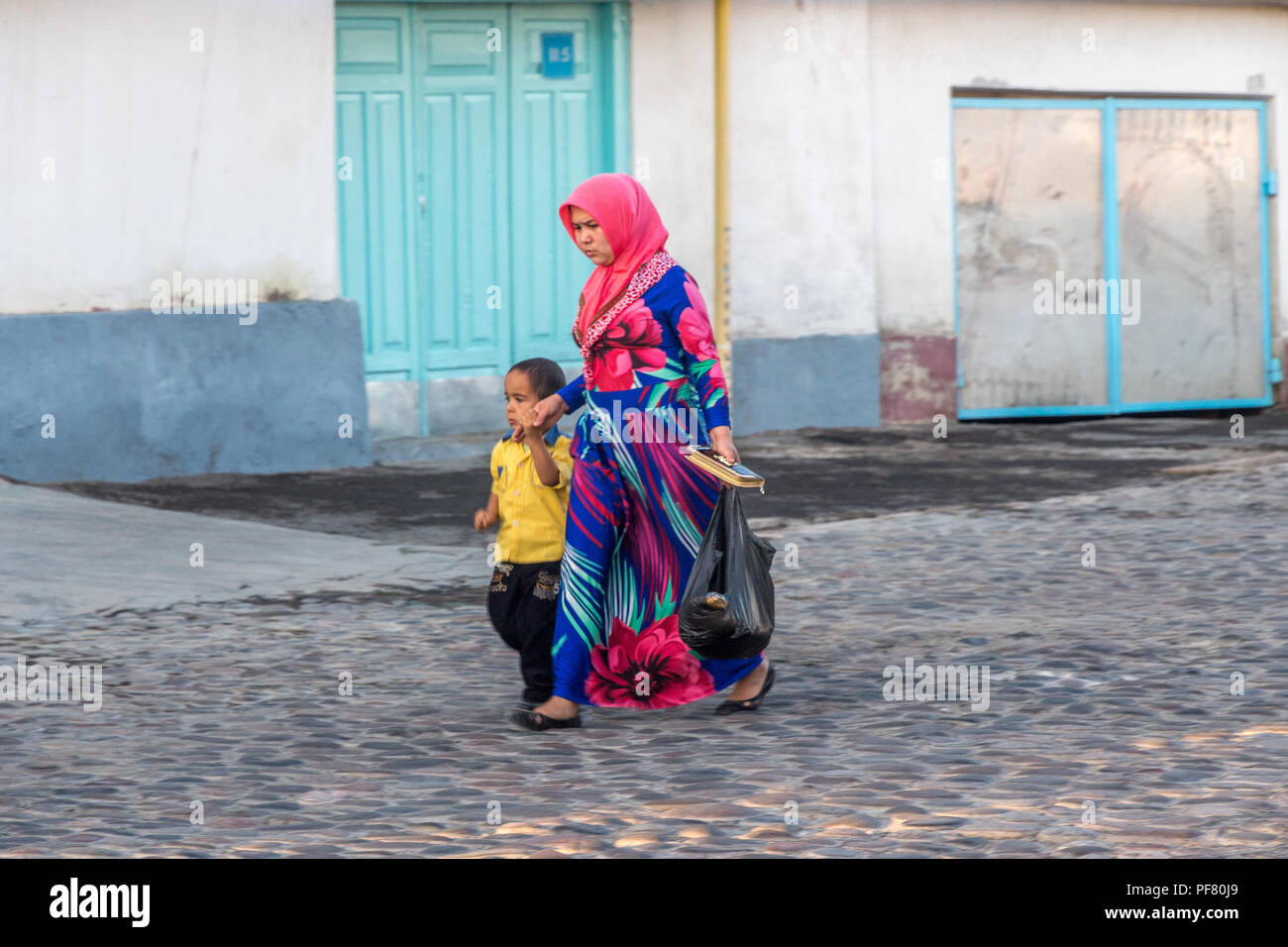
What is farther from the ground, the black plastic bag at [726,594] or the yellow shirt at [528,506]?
the yellow shirt at [528,506]

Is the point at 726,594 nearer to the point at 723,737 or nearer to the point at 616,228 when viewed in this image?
the point at 723,737

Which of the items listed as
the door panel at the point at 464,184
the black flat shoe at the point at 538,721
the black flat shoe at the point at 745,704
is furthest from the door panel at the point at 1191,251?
the black flat shoe at the point at 538,721

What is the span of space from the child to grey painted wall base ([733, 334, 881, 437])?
8004 mm

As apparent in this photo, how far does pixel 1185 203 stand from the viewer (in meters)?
15.8

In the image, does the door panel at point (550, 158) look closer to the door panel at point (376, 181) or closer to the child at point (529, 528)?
the door panel at point (376, 181)

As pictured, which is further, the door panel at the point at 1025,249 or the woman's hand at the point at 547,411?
the door panel at the point at 1025,249

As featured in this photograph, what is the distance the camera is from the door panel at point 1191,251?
51.4 feet

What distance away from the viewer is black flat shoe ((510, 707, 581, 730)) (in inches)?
227

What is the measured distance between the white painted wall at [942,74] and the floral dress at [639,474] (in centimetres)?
913

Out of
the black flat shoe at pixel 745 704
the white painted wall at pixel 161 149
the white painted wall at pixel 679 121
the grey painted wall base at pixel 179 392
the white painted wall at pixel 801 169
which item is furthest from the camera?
the white painted wall at pixel 801 169

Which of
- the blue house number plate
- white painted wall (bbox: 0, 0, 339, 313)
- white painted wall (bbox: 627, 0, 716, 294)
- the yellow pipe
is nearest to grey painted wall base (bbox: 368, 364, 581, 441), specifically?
white painted wall (bbox: 0, 0, 339, 313)

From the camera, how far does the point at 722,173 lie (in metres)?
13.7

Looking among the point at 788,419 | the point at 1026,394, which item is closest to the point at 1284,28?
the point at 1026,394

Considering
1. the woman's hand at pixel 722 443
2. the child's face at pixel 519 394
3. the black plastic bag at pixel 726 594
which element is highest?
the child's face at pixel 519 394
